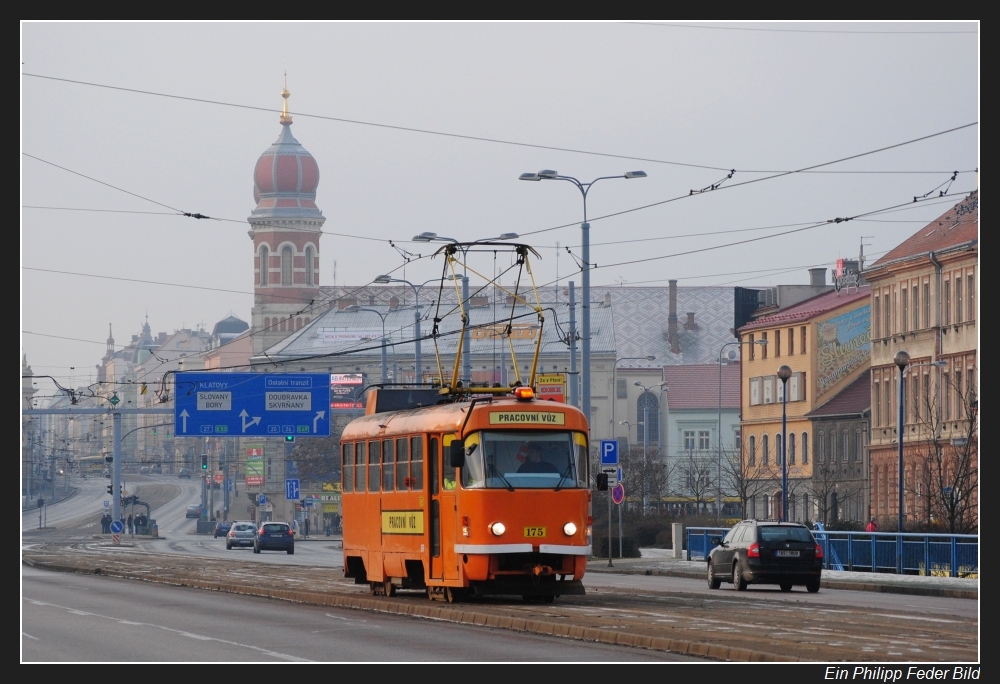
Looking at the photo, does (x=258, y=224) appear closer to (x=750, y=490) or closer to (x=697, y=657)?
(x=750, y=490)

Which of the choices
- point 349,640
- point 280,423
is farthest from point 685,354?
point 349,640

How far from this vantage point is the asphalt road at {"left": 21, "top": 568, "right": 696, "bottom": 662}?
17.7 meters

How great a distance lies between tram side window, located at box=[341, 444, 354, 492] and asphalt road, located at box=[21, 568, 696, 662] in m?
3.12

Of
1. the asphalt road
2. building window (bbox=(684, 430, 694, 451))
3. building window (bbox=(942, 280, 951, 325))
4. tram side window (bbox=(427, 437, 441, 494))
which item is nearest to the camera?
the asphalt road

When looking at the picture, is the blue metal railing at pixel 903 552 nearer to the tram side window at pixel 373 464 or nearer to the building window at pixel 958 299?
the tram side window at pixel 373 464

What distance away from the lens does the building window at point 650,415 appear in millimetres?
135875

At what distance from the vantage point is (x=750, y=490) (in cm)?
9856

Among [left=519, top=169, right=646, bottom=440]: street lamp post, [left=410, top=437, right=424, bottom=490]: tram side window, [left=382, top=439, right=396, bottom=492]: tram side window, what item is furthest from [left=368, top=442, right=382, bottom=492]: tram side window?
[left=519, top=169, right=646, bottom=440]: street lamp post

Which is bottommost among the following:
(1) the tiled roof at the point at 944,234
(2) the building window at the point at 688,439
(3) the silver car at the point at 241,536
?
(3) the silver car at the point at 241,536

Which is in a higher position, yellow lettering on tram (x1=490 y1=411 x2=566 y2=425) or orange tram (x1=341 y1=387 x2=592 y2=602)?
yellow lettering on tram (x1=490 y1=411 x2=566 y2=425)

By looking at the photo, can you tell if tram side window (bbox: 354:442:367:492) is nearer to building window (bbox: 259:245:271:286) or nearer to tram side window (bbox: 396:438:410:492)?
tram side window (bbox: 396:438:410:492)

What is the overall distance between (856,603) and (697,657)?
12855 millimetres

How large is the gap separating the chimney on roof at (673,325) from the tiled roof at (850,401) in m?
45.9

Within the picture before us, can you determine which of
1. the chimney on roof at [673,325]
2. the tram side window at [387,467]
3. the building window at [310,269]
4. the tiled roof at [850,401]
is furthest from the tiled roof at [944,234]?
the building window at [310,269]
